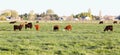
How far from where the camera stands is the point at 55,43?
815 inches

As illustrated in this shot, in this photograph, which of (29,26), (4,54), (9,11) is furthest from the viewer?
(9,11)

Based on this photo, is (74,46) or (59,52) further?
(74,46)

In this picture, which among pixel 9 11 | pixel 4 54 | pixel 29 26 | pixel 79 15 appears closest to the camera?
pixel 4 54

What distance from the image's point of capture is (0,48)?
1858 centimetres

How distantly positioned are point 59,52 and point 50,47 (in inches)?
70.3

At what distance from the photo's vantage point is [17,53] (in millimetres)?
17109

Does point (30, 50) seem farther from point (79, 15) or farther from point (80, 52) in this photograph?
point (79, 15)

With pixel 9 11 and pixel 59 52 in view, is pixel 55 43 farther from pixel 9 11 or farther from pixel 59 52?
pixel 9 11

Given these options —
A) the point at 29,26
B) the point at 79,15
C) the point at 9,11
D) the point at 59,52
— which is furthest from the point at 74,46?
the point at 9,11

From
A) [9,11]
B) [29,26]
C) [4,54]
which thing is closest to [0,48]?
[4,54]

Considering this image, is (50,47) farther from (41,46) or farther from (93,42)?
(93,42)

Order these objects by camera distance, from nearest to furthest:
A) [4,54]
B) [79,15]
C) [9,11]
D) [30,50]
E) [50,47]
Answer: [4,54], [30,50], [50,47], [79,15], [9,11]

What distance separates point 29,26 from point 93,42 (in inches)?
893

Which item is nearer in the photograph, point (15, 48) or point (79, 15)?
point (15, 48)
